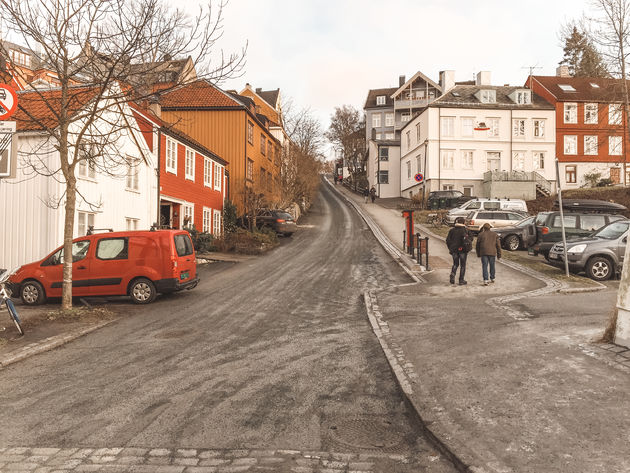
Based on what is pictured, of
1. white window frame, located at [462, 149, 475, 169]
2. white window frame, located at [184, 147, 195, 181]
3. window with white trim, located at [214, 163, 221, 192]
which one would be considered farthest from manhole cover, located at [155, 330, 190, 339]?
white window frame, located at [462, 149, 475, 169]

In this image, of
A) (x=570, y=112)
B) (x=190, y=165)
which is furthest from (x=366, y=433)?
(x=570, y=112)

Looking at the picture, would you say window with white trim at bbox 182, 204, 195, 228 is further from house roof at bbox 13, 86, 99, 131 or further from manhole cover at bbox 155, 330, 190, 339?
manhole cover at bbox 155, 330, 190, 339

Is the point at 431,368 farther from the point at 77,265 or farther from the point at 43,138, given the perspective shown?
the point at 43,138

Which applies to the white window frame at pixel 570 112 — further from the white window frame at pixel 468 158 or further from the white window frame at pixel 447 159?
the white window frame at pixel 447 159

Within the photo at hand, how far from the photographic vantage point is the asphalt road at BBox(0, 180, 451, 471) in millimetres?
4301

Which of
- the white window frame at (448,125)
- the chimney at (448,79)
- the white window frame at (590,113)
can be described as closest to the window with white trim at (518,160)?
the white window frame at (448,125)

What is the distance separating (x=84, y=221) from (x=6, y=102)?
37.0 ft

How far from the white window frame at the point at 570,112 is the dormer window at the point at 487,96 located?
7173 mm

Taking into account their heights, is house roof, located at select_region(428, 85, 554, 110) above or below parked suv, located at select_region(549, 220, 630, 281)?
above

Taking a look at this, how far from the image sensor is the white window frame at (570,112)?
158ft

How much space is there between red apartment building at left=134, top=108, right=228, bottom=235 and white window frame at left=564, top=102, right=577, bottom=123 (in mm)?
34882

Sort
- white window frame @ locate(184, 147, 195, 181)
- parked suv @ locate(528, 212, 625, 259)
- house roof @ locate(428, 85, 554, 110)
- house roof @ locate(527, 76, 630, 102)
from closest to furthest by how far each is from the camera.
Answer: parked suv @ locate(528, 212, 625, 259) → white window frame @ locate(184, 147, 195, 181) → house roof @ locate(428, 85, 554, 110) → house roof @ locate(527, 76, 630, 102)

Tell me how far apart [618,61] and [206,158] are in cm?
2328

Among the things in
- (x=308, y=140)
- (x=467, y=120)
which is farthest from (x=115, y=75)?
(x=467, y=120)
